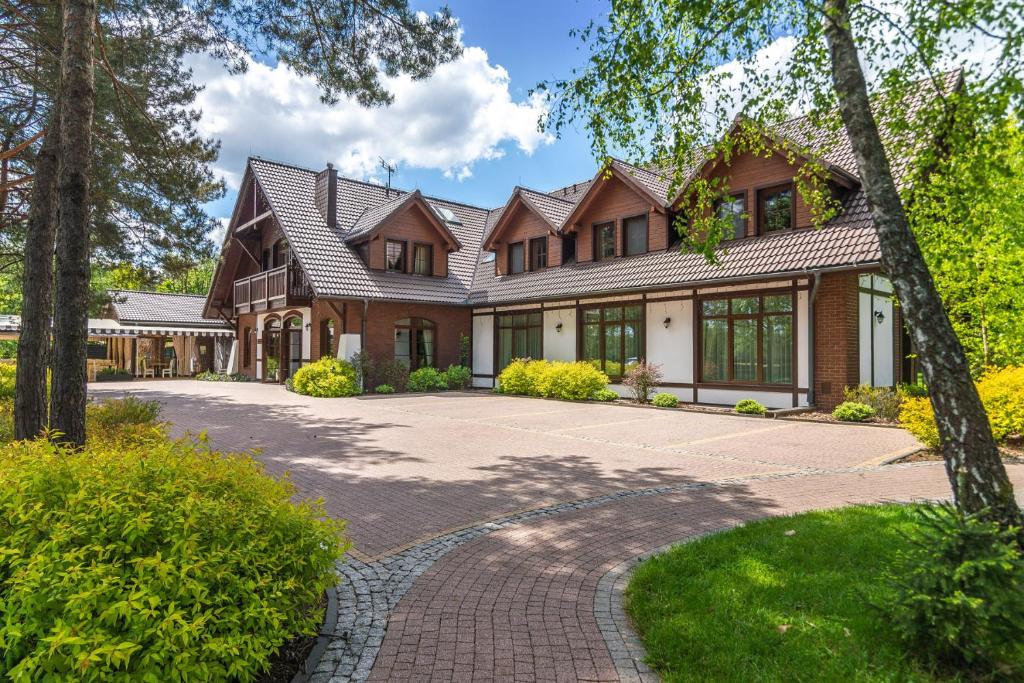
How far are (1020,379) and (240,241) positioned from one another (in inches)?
1019

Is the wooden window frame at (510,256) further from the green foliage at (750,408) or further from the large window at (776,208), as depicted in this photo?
the green foliage at (750,408)

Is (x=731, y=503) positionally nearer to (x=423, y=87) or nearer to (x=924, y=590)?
(x=924, y=590)

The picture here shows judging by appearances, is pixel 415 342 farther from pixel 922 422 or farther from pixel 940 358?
pixel 940 358

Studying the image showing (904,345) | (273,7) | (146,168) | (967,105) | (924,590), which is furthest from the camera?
(904,345)

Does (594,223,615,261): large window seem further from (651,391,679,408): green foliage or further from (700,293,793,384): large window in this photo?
(651,391,679,408): green foliage

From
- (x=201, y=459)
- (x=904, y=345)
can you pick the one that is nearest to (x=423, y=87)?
(x=201, y=459)

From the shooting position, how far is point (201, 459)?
3.62 metres

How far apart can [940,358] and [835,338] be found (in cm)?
1155

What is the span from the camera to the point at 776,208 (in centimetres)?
1568

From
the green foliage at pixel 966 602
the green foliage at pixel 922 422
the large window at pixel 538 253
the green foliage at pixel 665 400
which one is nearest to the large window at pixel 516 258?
the large window at pixel 538 253

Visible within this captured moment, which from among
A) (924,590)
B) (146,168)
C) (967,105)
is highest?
(146,168)

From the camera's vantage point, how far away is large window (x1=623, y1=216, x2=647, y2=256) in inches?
743

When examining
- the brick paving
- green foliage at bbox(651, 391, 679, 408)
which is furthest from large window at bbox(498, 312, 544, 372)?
the brick paving

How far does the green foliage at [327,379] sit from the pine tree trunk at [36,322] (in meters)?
12.7
